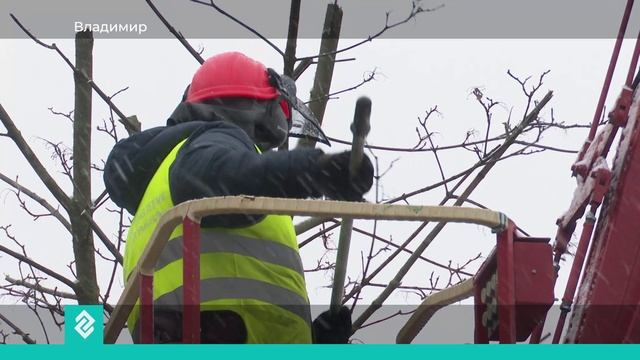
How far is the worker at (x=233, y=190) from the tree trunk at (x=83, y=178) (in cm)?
235

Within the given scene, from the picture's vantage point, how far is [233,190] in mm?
3115

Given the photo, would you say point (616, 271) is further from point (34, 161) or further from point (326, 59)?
point (34, 161)

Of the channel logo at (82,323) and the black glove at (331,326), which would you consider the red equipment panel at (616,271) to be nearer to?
the black glove at (331,326)

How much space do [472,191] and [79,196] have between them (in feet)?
7.57

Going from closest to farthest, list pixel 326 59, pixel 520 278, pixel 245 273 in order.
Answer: pixel 520 278
pixel 245 273
pixel 326 59

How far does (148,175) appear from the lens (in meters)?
3.73

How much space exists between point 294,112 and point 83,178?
7.89 ft

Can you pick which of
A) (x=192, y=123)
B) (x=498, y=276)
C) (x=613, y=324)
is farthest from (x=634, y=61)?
(x=192, y=123)

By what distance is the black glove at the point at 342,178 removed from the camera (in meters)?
2.86

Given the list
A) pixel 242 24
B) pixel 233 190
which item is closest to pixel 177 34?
pixel 242 24

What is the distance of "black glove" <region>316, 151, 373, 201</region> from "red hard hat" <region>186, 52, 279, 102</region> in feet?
3.47

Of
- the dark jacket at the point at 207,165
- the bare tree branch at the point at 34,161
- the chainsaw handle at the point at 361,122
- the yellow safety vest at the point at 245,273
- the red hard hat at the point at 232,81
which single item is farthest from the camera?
the bare tree branch at the point at 34,161

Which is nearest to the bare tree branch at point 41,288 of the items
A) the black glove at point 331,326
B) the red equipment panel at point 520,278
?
the black glove at point 331,326

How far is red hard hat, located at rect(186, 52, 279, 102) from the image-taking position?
3.96 metres
